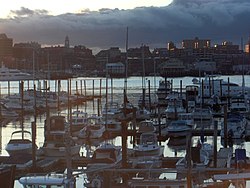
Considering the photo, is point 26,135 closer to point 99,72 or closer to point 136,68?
point 136,68

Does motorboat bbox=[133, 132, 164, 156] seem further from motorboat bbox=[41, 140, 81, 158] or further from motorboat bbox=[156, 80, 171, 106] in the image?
motorboat bbox=[156, 80, 171, 106]

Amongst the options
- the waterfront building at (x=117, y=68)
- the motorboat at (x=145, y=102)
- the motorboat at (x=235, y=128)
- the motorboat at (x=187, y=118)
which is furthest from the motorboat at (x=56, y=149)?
the waterfront building at (x=117, y=68)

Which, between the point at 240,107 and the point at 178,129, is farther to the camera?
the point at 240,107

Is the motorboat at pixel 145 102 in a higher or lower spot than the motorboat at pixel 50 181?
lower

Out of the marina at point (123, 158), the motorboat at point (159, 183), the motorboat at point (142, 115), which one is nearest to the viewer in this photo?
the motorboat at point (159, 183)

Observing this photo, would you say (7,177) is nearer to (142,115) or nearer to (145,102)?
(142,115)

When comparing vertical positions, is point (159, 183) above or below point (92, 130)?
above

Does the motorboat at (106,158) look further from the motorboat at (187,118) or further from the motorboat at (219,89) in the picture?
the motorboat at (219,89)

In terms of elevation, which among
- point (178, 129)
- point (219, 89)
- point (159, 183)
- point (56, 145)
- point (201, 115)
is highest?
point (219, 89)

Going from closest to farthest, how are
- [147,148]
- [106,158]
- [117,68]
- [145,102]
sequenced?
[106,158]
[147,148]
[145,102]
[117,68]

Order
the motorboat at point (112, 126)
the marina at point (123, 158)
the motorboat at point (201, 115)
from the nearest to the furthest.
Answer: the marina at point (123, 158), the motorboat at point (112, 126), the motorboat at point (201, 115)

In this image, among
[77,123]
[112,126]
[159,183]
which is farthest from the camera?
[112,126]

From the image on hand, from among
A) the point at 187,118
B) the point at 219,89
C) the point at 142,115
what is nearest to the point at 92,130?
the point at 187,118

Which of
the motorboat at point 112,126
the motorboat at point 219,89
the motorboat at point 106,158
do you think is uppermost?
the motorboat at point 219,89
